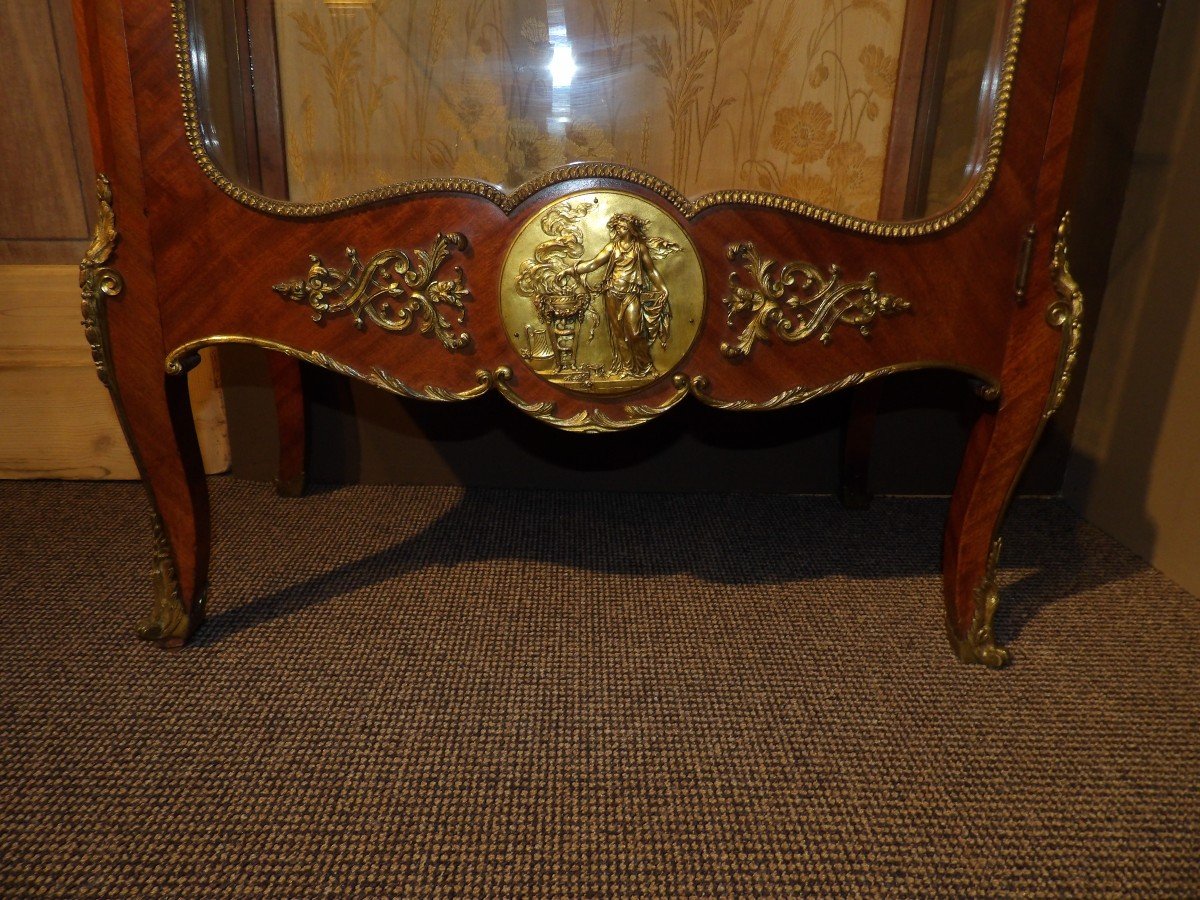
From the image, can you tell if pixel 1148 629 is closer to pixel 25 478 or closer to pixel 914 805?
pixel 914 805

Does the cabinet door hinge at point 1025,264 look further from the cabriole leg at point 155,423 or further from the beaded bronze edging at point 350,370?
the cabriole leg at point 155,423

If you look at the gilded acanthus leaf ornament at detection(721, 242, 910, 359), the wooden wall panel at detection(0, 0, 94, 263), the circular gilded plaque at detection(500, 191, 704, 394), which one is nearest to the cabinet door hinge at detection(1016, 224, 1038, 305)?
the gilded acanthus leaf ornament at detection(721, 242, 910, 359)

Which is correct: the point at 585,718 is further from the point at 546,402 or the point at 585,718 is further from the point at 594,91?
the point at 594,91

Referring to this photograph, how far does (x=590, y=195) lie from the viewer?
2.31 ft

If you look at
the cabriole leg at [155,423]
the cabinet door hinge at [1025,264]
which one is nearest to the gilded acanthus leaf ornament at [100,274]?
the cabriole leg at [155,423]

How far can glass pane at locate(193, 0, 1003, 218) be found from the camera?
71cm

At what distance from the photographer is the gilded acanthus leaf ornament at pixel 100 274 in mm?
733

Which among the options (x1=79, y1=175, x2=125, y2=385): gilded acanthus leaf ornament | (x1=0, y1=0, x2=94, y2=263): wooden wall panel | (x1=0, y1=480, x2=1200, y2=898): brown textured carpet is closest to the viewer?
(x1=0, y1=480, x2=1200, y2=898): brown textured carpet

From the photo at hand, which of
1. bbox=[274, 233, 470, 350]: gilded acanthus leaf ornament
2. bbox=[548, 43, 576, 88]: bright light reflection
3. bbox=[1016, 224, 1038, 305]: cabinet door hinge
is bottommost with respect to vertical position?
bbox=[274, 233, 470, 350]: gilded acanthus leaf ornament

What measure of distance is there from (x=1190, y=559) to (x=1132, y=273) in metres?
0.42

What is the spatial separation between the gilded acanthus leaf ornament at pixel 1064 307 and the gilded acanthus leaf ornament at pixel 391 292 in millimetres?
565

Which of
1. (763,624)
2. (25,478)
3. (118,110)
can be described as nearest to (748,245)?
(763,624)

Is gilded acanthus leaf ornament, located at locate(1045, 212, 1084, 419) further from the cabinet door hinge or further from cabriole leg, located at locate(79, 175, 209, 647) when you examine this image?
cabriole leg, located at locate(79, 175, 209, 647)

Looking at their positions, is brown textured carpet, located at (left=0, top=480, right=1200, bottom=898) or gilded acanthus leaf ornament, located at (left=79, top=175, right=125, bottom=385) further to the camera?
gilded acanthus leaf ornament, located at (left=79, top=175, right=125, bottom=385)
